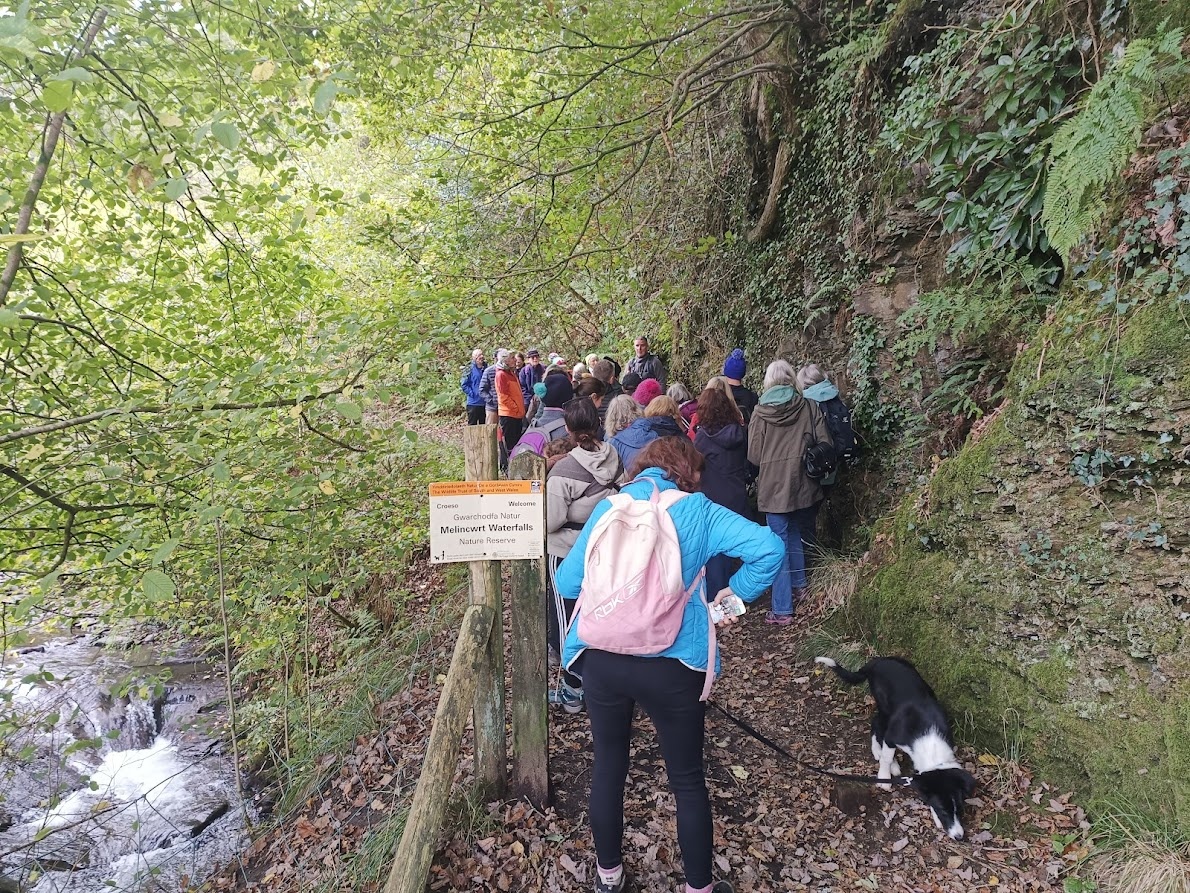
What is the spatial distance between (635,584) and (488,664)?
4.30ft

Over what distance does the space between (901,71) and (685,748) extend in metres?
6.48

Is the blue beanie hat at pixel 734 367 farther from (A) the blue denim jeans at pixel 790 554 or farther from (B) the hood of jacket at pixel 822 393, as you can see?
(A) the blue denim jeans at pixel 790 554

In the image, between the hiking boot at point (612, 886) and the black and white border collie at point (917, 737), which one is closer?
the hiking boot at point (612, 886)

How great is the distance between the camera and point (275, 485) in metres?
4.48

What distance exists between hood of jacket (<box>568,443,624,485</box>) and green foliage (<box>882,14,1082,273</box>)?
343cm

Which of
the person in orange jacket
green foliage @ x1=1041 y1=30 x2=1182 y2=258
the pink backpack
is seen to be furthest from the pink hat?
the person in orange jacket

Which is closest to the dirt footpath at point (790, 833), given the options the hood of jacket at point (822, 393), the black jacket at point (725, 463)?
the black jacket at point (725, 463)

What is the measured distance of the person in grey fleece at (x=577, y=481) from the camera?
389 centimetres

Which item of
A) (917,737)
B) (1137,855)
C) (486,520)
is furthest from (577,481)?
(1137,855)

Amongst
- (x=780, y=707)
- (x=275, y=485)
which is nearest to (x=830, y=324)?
(x=780, y=707)

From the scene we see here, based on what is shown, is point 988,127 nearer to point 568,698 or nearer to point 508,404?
point 568,698

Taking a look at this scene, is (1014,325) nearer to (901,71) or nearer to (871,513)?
(871,513)

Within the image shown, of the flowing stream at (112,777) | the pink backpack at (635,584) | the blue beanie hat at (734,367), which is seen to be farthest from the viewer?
the blue beanie hat at (734,367)

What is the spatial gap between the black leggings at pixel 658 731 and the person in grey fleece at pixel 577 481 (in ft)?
3.91
